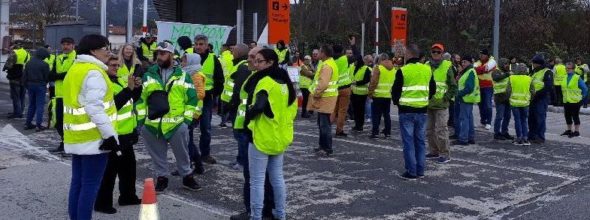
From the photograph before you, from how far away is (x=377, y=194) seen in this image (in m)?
8.12

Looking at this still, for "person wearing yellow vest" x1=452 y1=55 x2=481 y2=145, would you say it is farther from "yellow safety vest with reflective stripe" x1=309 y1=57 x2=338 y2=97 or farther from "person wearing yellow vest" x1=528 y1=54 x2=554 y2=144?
"yellow safety vest with reflective stripe" x1=309 y1=57 x2=338 y2=97

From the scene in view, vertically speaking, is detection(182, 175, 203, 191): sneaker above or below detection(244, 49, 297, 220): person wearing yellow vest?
below

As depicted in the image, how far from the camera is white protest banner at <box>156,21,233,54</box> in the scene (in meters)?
16.0

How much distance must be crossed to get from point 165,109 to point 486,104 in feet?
30.8

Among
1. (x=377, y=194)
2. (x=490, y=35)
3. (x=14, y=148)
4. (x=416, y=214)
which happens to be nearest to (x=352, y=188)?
(x=377, y=194)

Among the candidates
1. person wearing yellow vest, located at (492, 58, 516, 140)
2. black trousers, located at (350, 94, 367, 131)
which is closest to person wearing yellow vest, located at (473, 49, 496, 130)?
person wearing yellow vest, located at (492, 58, 516, 140)

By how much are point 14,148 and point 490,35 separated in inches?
1117

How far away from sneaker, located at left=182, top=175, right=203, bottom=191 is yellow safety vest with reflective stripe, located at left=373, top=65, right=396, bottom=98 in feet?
19.3

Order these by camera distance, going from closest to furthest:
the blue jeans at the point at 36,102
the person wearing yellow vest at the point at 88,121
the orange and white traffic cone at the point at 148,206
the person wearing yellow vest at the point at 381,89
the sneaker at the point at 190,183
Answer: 1. the orange and white traffic cone at the point at 148,206
2. the person wearing yellow vest at the point at 88,121
3. the sneaker at the point at 190,183
4. the person wearing yellow vest at the point at 381,89
5. the blue jeans at the point at 36,102

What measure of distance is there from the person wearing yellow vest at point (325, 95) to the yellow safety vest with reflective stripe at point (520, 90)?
12.8ft

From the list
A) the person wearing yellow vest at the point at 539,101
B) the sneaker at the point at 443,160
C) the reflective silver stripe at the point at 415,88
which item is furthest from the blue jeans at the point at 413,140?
the person wearing yellow vest at the point at 539,101

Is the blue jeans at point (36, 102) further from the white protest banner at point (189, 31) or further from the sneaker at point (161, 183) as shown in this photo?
the sneaker at point (161, 183)

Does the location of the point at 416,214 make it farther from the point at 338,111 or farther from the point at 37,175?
the point at 338,111

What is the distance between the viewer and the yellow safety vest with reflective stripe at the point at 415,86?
9117 mm
